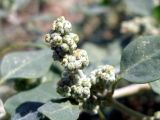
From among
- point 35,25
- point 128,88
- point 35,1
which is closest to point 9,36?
point 35,1

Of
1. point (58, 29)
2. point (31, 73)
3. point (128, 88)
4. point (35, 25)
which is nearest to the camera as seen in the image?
point (58, 29)

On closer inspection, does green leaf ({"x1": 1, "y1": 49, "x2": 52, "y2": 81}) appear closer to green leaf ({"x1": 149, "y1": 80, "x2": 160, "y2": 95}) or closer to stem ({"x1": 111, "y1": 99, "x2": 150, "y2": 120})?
stem ({"x1": 111, "y1": 99, "x2": 150, "y2": 120})

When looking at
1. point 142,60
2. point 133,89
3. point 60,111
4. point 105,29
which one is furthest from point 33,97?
point 105,29

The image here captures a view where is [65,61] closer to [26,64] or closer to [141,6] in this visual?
[26,64]

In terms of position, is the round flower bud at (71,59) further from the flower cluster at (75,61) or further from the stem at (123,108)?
the stem at (123,108)

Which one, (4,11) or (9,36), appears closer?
(4,11)

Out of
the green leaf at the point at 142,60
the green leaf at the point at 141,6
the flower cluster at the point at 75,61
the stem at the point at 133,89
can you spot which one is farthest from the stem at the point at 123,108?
the green leaf at the point at 141,6

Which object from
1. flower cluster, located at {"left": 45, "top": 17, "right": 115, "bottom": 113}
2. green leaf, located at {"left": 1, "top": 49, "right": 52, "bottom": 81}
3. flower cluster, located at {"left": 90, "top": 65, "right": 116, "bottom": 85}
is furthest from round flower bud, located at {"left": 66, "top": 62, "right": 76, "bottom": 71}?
green leaf, located at {"left": 1, "top": 49, "right": 52, "bottom": 81}

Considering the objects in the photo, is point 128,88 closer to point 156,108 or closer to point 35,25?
point 156,108
